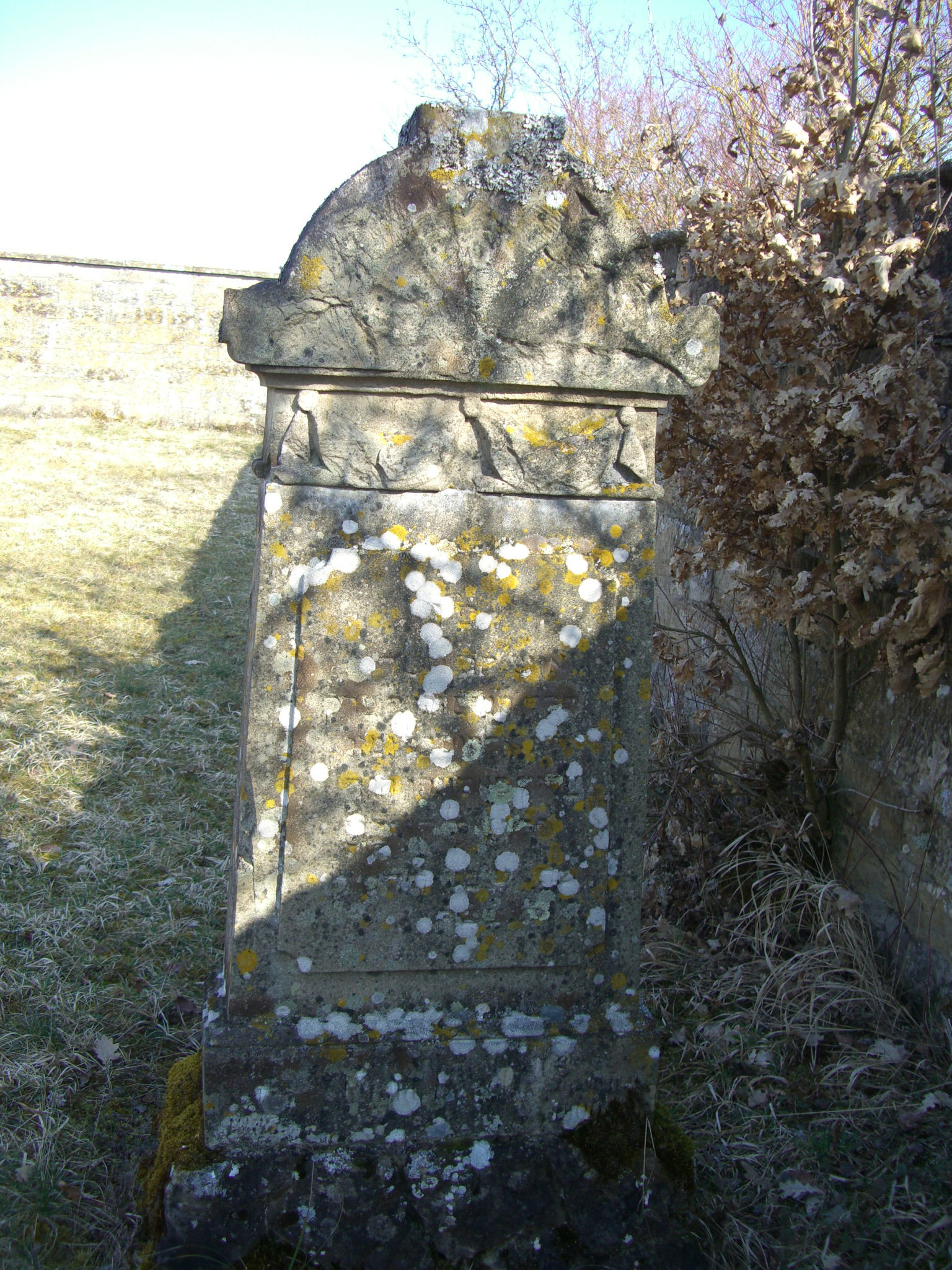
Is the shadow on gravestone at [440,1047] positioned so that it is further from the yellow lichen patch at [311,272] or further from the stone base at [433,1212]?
the yellow lichen patch at [311,272]

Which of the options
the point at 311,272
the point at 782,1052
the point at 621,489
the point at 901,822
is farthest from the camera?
the point at 901,822

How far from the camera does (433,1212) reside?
2041 mm

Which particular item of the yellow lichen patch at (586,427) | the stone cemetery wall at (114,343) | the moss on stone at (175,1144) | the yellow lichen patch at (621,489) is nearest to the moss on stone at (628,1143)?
the moss on stone at (175,1144)

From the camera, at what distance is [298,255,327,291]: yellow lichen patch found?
1.95 meters

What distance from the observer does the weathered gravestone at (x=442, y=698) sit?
6.60 ft

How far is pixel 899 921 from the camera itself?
2939 mm

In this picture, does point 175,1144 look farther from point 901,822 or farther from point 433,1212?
point 901,822

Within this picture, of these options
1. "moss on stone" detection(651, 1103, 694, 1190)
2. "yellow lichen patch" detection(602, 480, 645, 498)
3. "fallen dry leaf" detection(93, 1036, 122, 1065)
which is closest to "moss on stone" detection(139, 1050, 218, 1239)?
"fallen dry leaf" detection(93, 1036, 122, 1065)

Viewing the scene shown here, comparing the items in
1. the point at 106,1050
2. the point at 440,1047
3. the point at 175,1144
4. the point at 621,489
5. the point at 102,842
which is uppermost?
the point at 621,489

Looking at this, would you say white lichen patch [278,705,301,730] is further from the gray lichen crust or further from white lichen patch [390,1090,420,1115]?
white lichen patch [390,1090,420,1115]

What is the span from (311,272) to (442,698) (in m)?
0.99

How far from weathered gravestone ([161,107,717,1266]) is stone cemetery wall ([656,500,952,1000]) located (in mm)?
1127

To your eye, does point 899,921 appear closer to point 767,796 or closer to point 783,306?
point 767,796

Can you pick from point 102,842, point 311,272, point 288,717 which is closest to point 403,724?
point 288,717
